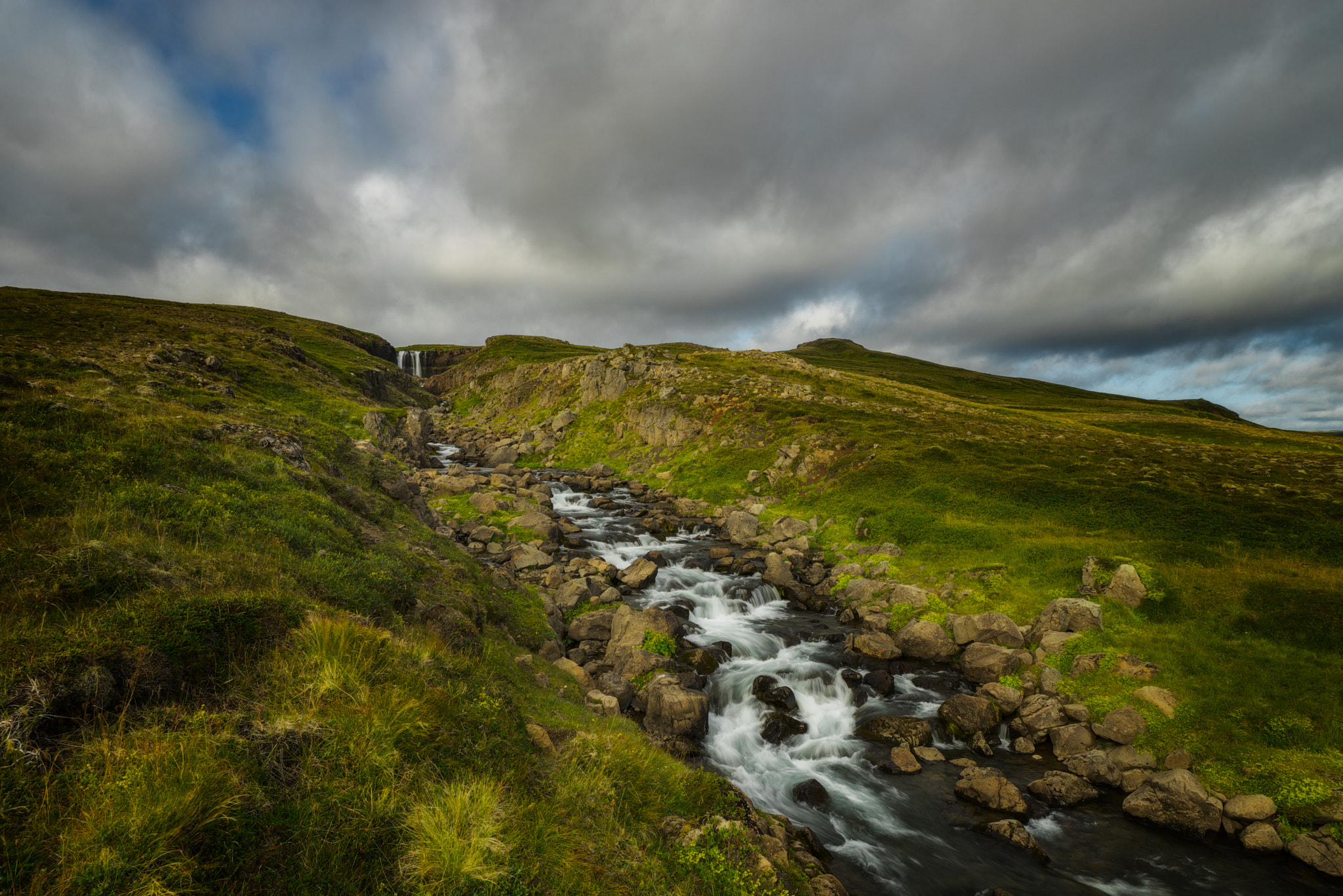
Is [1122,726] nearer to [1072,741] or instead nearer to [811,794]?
[1072,741]

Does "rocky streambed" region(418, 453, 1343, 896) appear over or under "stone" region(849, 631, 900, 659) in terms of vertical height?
under

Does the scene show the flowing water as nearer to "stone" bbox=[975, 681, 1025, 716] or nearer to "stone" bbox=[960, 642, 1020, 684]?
"stone" bbox=[960, 642, 1020, 684]

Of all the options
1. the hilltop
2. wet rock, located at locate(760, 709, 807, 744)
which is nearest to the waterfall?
the hilltop

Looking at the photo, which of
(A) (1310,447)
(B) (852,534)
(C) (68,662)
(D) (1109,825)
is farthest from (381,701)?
(A) (1310,447)

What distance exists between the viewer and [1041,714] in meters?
18.7

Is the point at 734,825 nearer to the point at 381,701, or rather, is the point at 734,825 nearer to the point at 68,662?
the point at 381,701

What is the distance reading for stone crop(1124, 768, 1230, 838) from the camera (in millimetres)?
14750

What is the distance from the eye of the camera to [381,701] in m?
7.45

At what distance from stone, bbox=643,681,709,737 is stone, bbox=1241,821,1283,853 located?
625 inches

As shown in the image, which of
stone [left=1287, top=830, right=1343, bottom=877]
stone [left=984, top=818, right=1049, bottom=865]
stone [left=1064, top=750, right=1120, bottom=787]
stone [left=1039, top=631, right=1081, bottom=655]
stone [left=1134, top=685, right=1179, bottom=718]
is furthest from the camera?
stone [left=1039, top=631, right=1081, bottom=655]

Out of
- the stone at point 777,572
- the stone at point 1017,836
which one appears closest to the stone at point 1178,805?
the stone at point 1017,836

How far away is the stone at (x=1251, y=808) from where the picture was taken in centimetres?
1450

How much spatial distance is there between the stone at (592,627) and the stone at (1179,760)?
67.2 ft

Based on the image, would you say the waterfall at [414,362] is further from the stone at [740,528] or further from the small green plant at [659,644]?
the small green plant at [659,644]
